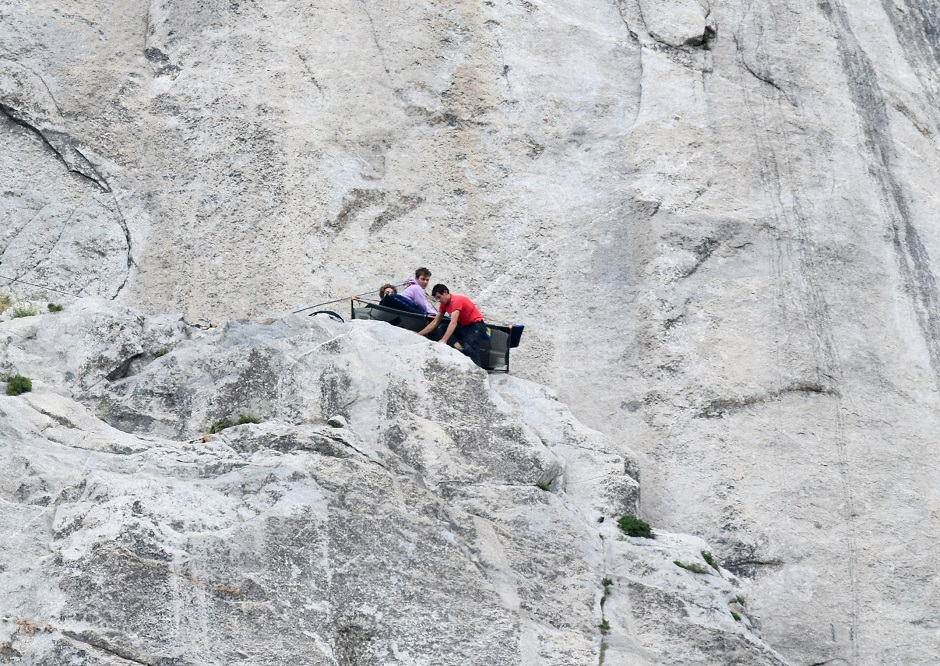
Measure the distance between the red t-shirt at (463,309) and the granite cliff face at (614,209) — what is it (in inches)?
69.3

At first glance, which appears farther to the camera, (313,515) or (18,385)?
(18,385)

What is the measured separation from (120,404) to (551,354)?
5.79 meters

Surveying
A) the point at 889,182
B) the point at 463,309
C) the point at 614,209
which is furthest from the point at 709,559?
the point at 889,182

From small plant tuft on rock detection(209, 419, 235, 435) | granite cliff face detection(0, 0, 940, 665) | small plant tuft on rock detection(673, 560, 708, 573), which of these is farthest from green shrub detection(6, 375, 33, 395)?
small plant tuft on rock detection(673, 560, 708, 573)

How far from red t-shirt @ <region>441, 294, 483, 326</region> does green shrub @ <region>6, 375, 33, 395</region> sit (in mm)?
4841

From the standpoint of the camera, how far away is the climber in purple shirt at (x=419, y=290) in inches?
656

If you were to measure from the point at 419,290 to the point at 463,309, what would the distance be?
0.99 m

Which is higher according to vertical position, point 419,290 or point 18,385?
point 419,290

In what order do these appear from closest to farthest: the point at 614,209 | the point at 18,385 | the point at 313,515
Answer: the point at 313,515 → the point at 18,385 → the point at 614,209

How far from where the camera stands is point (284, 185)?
18.8m

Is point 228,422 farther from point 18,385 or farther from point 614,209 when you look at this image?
point 614,209

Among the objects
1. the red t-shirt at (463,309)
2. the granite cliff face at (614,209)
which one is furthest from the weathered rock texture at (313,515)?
the granite cliff face at (614,209)

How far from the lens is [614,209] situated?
18.9m

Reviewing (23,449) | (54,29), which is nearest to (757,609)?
(23,449)
